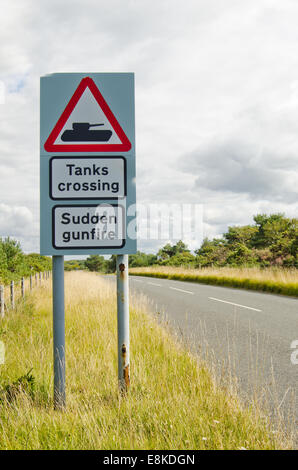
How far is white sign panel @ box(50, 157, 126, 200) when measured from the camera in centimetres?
356

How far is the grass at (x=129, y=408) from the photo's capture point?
8.74 feet

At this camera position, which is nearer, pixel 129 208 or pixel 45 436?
pixel 45 436

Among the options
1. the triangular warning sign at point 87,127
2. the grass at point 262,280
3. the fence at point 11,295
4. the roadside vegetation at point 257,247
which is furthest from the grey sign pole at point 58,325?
the roadside vegetation at point 257,247

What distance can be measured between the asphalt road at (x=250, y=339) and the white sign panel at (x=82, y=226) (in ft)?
4.81

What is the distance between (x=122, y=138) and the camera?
3.62 meters

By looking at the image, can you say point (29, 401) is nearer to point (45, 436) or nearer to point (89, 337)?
point (45, 436)

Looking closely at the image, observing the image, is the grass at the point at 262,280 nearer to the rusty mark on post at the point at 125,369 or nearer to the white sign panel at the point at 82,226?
the rusty mark on post at the point at 125,369

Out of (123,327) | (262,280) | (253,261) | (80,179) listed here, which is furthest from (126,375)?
(253,261)

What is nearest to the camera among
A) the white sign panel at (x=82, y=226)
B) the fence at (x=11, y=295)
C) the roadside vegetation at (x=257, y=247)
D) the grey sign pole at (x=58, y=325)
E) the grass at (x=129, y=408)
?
the grass at (x=129, y=408)

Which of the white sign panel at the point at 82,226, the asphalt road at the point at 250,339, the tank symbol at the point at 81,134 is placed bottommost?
the asphalt road at the point at 250,339

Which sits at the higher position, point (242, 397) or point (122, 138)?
point (122, 138)

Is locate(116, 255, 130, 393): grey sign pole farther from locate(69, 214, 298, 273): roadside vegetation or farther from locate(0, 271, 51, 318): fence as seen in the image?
locate(69, 214, 298, 273): roadside vegetation
